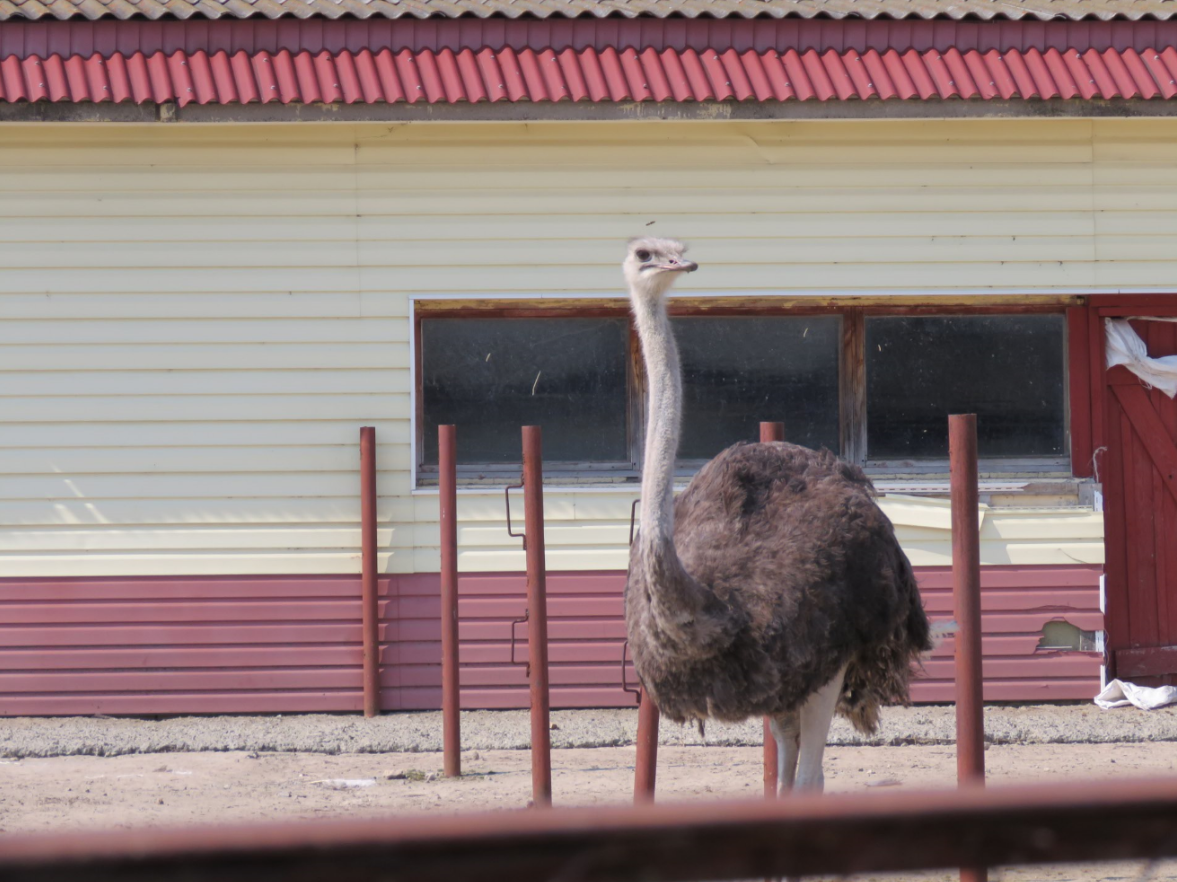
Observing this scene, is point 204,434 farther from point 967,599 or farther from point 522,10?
point 967,599

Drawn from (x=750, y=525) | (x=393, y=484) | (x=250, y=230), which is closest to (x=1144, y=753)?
(x=750, y=525)

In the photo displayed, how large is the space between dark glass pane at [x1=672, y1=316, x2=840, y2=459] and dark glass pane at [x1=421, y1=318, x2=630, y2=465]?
1.28 feet

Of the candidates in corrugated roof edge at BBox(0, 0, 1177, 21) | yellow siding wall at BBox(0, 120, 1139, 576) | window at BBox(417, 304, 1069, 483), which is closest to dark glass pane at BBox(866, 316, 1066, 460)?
window at BBox(417, 304, 1069, 483)

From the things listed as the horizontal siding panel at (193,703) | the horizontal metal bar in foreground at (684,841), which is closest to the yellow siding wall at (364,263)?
the horizontal siding panel at (193,703)

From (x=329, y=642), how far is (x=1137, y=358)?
4.46 meters

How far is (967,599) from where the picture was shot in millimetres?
4215

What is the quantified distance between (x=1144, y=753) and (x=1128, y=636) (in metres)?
1.13

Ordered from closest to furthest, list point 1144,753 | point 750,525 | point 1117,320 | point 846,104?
1. point 750,525
2. point 1144,753
3. point 846,104
4. point 1117,320

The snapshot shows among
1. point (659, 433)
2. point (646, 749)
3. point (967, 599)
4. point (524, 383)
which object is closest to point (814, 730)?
point (646, 749)

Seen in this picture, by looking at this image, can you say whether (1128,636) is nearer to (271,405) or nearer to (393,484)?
(393,484)

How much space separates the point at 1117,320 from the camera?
→ 25.6ft

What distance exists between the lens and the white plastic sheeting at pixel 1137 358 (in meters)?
7.75

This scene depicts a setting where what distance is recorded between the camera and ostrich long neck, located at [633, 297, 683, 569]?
4004 mm

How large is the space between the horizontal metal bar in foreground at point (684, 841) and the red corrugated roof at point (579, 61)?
21.1 feet
